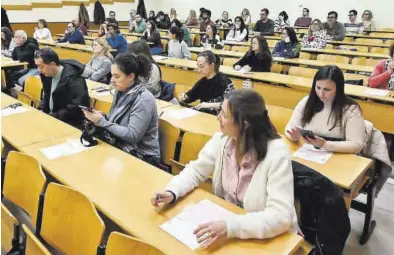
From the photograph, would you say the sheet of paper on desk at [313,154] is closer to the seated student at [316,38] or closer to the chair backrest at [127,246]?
the chair backrest at [127,246]

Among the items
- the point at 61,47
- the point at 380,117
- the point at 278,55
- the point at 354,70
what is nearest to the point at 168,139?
the point at 380,117

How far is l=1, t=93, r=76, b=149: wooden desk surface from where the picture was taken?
245 centimetres

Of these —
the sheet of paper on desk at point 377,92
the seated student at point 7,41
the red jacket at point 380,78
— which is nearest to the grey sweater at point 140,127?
the sheet of paper on desk at point 377,92

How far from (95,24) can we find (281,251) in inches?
506

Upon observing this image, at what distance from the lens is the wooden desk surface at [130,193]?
1.41 m

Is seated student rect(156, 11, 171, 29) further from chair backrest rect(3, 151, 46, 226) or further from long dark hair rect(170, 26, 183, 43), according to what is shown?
chair backrest rect(3, 151, 46, 226)

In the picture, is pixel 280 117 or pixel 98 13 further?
pixel 98 13

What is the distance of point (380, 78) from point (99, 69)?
3.42 m

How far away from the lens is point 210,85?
11.7 feet

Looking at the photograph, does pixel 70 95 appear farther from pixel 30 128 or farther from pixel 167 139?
pixel 167 139

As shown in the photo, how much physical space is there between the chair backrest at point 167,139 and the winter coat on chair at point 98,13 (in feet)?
36.4

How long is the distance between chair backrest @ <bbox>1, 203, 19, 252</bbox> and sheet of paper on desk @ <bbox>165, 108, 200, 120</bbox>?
161cm

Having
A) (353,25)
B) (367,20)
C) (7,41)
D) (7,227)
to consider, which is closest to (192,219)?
(7,227)

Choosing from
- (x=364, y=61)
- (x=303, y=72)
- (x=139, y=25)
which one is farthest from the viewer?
(x=139, y=25)
